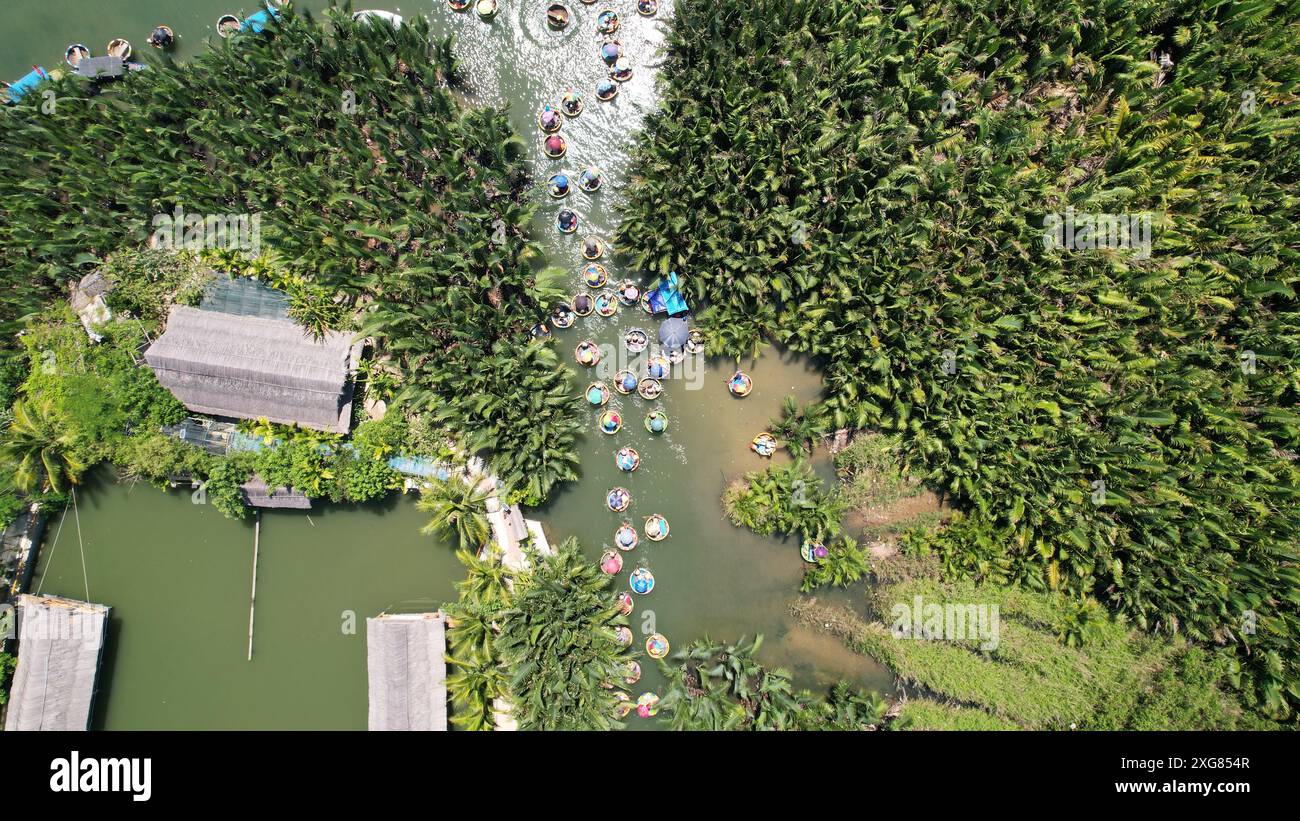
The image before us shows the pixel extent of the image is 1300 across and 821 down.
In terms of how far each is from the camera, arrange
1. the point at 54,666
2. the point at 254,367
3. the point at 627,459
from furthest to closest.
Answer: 1. the point at 627,459
2. the point at 54,666
3. the point at 254,367

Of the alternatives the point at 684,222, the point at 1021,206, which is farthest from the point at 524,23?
the point at 1021,206

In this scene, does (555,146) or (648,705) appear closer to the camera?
(648,705)

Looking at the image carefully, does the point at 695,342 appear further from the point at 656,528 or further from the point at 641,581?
the point at 641,581

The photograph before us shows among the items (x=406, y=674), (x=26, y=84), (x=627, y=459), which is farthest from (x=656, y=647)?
(x=26, y=84)

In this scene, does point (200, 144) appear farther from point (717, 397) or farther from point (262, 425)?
point (717, 397)

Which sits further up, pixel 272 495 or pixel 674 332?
Answer: pixel 674 332

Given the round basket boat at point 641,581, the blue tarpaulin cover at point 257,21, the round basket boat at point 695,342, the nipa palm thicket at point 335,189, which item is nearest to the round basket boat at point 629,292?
the round basket boat at point 695,342
